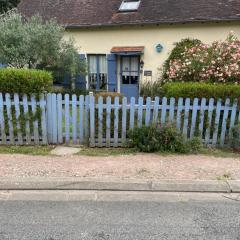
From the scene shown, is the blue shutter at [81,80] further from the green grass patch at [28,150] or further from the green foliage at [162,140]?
the green foliage at [162,140]

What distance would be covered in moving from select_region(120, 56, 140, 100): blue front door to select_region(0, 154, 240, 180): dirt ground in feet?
28.4

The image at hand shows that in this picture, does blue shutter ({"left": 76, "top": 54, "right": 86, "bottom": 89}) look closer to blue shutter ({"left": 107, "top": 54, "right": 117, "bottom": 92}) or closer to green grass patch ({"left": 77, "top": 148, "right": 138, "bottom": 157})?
blue shutter ({"left": 107, "top": 54, "right": 117, "bottom": 92})

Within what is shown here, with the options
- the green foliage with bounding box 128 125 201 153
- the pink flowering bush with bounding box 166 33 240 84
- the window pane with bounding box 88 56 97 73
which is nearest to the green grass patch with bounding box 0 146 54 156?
the green foliage with bounding box 128 125 201 153

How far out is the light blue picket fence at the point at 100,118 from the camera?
6.72m

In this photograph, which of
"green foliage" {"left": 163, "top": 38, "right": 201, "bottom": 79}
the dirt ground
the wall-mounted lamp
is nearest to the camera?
the dirt ground

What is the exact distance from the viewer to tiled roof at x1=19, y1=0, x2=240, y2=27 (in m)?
13.0

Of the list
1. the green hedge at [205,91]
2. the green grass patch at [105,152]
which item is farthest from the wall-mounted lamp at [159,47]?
the green grass patch at [105,152]

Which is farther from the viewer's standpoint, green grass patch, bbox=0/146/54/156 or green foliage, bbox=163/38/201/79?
green foliage, bbox=163/38/201/79

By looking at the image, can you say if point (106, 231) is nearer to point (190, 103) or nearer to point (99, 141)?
point (99, 141)

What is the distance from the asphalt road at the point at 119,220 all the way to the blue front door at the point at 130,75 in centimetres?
1049

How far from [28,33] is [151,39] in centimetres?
505

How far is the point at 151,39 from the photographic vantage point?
13906 millimetres

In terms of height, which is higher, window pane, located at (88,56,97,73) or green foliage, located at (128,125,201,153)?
window pane, located at (88,56,97,73)

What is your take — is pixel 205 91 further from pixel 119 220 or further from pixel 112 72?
pixel 112 72
